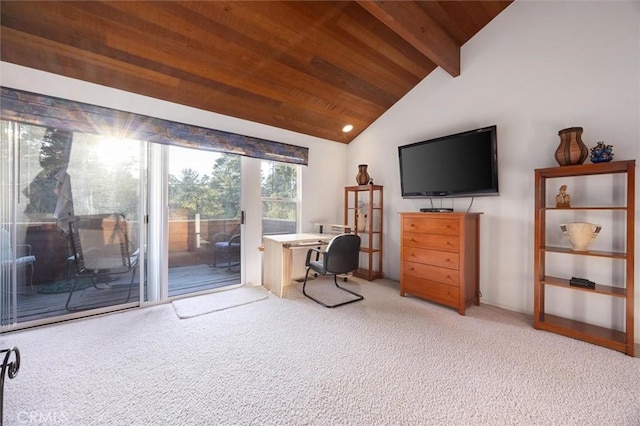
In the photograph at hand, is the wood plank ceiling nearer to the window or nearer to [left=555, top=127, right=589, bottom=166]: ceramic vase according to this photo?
the window

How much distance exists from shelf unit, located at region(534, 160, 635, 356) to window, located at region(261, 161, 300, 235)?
295cm

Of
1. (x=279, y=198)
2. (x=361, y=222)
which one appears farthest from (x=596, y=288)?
(x=279, y=198)

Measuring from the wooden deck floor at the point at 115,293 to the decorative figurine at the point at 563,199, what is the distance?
3559 millimetres

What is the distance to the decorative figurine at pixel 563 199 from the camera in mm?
2230

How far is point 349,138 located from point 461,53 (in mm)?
1894

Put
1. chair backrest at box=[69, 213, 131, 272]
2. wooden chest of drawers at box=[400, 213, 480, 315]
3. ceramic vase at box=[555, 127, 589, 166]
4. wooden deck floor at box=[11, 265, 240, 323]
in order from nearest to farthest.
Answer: ceramic vase at box=[555, 127, 589, 166] → wooden deck floor at box=[11, 265, 240, 323] → chair backrest at box=[69, 213, 131, 272] → wooden chest of drawers at box=[400, 213, 480, 315]

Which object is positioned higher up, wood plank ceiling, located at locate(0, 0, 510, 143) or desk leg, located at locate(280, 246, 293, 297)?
wood plank ceiling, located at locate(0, 0, 510, 143)

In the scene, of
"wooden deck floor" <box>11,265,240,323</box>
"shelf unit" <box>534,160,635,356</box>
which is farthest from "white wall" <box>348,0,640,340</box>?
"wooden deck floor" <box>11,265,240,323</box>

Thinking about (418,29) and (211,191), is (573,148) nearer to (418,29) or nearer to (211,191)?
(418,29)

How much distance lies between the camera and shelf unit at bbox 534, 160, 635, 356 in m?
1.90

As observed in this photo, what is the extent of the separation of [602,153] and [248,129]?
11.4 feet

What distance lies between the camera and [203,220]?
3221 millimetres

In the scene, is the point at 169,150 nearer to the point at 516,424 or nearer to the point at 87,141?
the point at 87,141

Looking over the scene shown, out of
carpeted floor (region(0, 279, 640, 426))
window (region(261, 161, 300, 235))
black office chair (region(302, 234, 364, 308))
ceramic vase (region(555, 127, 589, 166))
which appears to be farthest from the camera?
window (region(261, 161, 300, 235))
